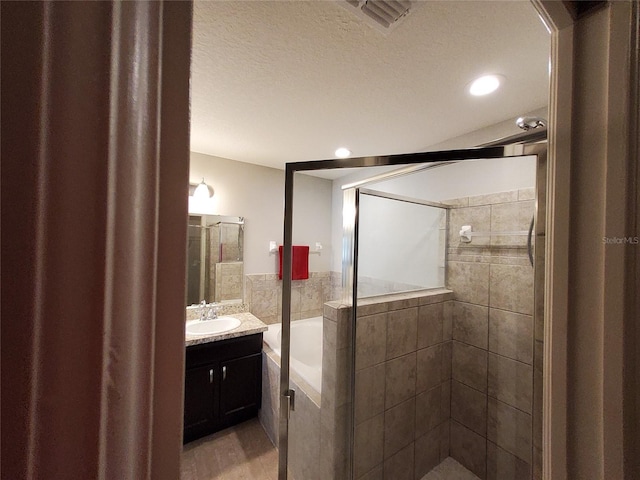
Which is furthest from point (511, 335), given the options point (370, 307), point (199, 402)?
point (199, 402)

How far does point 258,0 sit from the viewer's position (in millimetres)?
794

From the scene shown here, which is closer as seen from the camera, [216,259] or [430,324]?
[430,324]

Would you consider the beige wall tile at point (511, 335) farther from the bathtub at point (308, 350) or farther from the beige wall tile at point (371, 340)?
the bathtub at point (308, 350)

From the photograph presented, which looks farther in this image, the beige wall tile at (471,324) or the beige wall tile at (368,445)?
the beige wall tile at (471,324)

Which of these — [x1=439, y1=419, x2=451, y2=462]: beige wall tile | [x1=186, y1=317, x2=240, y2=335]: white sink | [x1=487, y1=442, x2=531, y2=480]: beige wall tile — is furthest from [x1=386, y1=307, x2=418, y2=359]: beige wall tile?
[x1=186, y1=317, x2=240, y2=335]: white sink

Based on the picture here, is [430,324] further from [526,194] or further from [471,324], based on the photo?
[526,194]

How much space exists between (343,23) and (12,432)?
115 centimetres

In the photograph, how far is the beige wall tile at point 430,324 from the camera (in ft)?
4.89

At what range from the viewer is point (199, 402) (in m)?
1.76

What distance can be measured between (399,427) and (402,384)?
8.9 inches

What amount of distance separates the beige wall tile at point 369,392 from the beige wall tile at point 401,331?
0.38ft

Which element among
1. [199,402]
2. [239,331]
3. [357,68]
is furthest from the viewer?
[239,331]

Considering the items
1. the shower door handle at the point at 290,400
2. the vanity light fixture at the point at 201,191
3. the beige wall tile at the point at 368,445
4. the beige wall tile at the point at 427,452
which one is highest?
the vanity light fixture at the point at 201,191

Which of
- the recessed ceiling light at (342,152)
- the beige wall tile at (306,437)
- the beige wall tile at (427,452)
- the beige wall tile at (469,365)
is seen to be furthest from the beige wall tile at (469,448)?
the recessed ceiling light at (342,152)
